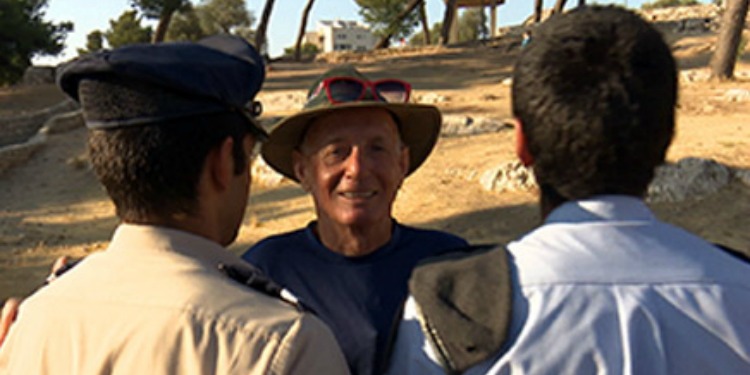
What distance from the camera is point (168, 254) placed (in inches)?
50.3

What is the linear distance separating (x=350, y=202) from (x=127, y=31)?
38168mm

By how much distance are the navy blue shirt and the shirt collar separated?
0.76 m

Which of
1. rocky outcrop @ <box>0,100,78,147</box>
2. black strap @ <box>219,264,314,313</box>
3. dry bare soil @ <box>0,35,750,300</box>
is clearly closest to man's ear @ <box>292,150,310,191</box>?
black strap @ <box>219,264,314,313</box>

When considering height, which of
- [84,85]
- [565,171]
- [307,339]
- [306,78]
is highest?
[84,85]

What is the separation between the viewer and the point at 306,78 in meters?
22.5

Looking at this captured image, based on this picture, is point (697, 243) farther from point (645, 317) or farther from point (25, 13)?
point (25, 13)

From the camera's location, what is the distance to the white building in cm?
11531

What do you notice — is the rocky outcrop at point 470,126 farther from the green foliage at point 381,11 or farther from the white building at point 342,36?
the white building at point 342,36

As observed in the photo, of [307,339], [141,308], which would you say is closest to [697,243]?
[307,339]

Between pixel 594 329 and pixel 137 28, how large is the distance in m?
39.9

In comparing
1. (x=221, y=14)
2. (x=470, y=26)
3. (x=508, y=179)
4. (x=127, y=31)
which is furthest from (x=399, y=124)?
(x=470, y=26)

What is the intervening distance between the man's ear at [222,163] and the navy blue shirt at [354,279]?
676 millimetres

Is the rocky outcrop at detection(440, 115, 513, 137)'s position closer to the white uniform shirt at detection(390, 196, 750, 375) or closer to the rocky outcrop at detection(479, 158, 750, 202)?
the rocky outcrop at detection(479, 158, 750, 202)

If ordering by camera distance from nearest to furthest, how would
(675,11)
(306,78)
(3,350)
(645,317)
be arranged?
(645,317)
(3,350)
(306,78)
(675,11)
